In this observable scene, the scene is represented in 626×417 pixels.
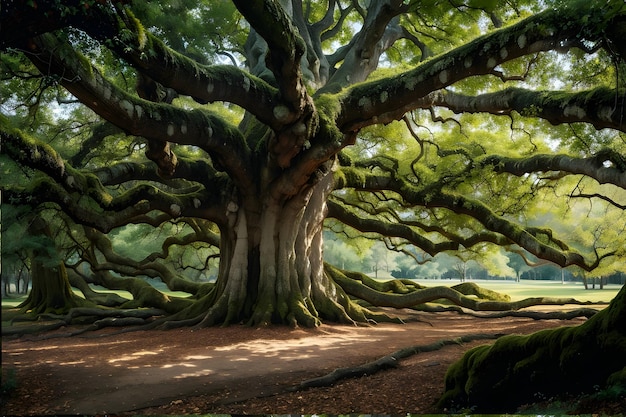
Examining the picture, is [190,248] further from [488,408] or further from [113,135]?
[488,408]

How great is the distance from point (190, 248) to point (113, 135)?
479 centimetres

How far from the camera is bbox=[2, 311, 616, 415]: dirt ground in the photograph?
3580mm

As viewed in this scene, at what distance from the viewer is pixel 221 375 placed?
4133mm

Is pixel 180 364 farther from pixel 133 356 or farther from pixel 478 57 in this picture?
pixel 478 57

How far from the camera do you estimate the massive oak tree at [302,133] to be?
4551 mm

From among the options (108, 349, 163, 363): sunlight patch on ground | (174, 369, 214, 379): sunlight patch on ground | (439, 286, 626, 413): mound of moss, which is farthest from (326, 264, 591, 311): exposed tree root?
(439, 286, 626, 413): mound of moss

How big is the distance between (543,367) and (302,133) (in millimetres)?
3593

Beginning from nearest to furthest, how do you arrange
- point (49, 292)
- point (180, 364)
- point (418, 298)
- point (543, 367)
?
point (543, 367), point (180, 364), point (418, 298), point (49, 292)

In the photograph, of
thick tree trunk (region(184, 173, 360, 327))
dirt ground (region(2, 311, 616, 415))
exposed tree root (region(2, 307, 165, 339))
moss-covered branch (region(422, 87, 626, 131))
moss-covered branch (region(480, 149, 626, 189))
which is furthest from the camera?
exposed tree root (region(2, 307, 165, 339))

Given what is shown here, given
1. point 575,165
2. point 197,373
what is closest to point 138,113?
point 197,373

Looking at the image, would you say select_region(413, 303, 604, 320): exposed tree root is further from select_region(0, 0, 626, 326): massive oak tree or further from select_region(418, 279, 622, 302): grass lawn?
select_region(0, 0, 626, 326): massive oak tree

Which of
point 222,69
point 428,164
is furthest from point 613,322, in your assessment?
point 428,164

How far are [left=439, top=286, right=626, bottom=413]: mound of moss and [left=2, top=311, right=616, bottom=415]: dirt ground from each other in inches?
12.5

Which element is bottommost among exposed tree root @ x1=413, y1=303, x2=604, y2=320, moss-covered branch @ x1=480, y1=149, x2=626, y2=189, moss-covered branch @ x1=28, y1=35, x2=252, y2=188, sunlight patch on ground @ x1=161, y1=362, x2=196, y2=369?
exposed tree root @ x1=413, y1=303, x2=604, y2=320
